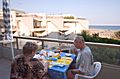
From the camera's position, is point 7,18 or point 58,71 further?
point 7,18

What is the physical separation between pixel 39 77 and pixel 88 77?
86cm

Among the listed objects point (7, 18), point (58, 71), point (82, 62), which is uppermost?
point (7, 18)

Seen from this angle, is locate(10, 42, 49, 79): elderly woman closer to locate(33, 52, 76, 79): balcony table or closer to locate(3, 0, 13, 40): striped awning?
locate(33, 52, 76, 79): balcony table

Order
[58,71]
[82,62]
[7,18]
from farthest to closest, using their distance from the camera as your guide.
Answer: [7,18] → [82,62] → [58,71]

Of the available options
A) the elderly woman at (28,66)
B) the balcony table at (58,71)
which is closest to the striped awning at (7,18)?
the balcony table at (58,71)

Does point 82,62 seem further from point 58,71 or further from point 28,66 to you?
point 28,66

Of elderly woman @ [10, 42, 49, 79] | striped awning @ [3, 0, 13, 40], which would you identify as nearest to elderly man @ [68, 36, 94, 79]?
elderly woman @ [10, 42, 49, 79]

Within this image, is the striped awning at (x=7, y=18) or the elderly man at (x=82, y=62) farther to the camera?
the striped awning at (x=7, y=18)

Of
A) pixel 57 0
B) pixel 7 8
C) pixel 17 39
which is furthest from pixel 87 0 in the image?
pixel 7 8

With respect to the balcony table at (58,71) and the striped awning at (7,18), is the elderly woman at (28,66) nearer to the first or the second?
the balcony table at (58,71)

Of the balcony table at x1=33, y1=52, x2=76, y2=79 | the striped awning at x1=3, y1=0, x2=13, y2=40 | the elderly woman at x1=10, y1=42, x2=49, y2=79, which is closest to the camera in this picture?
the elderly woman at x1=10, y1=42, x2=49, y2=79

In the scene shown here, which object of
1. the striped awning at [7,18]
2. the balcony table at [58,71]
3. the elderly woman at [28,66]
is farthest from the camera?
the striped awning at [7,18]

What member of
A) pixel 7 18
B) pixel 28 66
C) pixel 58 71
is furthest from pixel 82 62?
pixel 7 18

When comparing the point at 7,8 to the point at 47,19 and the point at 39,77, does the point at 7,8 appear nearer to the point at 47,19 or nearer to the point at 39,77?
the point at 39,77
